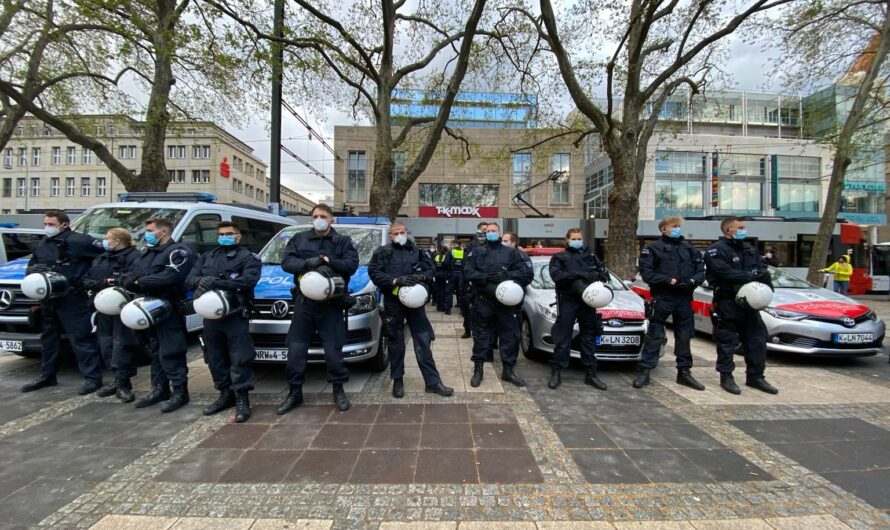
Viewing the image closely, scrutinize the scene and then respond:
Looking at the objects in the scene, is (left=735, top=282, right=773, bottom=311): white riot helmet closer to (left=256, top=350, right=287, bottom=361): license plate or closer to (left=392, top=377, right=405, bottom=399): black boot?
(left=392, top=377, right=405, bottom=399): black boot

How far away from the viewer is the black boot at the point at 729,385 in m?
4.51

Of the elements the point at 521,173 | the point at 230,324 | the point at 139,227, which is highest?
the point at 521,173

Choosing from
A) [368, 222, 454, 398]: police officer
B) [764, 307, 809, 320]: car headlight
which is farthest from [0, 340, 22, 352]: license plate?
[764, 307, 809, 320]: car headlight

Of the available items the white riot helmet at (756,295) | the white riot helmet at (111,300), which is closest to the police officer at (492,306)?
the white riot helmet at (756,295)

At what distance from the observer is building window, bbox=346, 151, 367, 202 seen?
31973mm

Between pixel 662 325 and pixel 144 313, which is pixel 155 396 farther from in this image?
pixel 662 325

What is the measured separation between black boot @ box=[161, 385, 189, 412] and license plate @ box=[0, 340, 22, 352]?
2.35 meters

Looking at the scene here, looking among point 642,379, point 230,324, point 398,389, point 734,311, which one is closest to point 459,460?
point 398,389

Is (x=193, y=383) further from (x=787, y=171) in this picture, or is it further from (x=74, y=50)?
(x=787, y=171)

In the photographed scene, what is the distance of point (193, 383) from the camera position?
473 cm

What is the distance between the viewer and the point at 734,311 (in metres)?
4.62

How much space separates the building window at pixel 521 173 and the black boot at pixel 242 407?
30978 millimetres

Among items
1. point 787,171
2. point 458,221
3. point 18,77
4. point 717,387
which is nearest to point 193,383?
point 717,387

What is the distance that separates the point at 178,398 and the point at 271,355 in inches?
38.0
